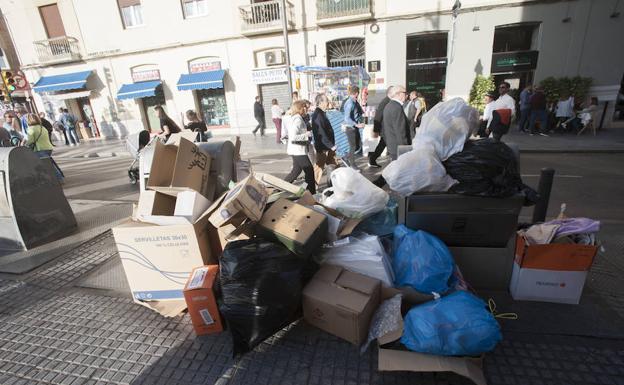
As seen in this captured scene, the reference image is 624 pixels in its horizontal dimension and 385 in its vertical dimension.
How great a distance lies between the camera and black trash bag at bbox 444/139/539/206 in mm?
2352

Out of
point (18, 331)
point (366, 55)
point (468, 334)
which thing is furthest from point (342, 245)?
point (366, 55)

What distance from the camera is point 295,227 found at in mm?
2383

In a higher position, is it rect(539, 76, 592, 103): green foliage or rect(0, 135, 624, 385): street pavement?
rect(539, 76, 592, 103): green foliage

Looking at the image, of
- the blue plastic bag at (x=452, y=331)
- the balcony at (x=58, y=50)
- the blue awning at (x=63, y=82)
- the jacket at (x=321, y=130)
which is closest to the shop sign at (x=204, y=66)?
the blue awning at (x=63, y=82)

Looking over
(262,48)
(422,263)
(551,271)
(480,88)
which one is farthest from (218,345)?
(262,48)

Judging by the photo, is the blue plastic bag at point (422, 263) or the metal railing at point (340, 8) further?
the metal railing at point (340, 8)

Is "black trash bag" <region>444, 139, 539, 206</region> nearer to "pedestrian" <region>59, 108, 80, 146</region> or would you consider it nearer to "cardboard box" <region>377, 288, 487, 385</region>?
"cardboard box" <region>377, 288, 487, 385</region>

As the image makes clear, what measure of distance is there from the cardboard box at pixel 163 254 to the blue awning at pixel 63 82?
1964cm

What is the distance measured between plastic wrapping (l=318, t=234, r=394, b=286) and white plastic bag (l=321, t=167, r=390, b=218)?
0.96 feet

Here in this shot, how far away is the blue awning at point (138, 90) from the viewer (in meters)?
16.3

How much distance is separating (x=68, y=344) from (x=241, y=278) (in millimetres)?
1623

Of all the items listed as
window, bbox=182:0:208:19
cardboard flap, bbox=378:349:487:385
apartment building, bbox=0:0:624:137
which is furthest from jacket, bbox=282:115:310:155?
window, bbox=182:0:208:19

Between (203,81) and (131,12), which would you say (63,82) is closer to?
(131,12)

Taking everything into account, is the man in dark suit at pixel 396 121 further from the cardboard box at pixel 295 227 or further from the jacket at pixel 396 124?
the cardboard box at pixel 295 227
